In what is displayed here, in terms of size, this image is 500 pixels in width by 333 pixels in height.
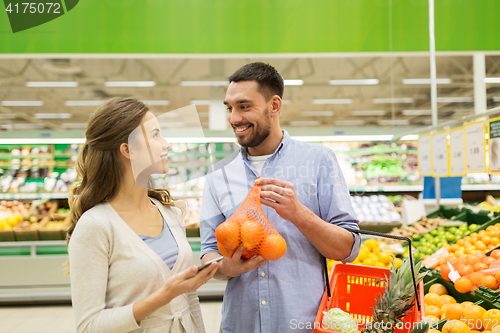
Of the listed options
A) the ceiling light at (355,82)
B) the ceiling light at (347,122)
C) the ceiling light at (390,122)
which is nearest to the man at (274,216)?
the ceiling light at (355,82)

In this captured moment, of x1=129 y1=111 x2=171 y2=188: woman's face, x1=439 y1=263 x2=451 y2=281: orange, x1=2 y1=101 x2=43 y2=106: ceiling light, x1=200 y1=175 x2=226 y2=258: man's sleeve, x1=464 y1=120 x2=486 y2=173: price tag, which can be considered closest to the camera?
x1=129 y1=111 x2=171 y2=188: woman's face

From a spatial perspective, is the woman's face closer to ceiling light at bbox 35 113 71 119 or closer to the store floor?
the store floor

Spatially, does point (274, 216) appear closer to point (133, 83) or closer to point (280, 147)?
point (280, 147)

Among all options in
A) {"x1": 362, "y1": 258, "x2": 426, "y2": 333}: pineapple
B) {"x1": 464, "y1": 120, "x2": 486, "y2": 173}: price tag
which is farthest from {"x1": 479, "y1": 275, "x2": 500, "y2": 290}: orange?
{"x1": 464, "y1": 120, "x2": 486, "y2": 173}: price tag

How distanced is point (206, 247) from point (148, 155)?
59 centimetres

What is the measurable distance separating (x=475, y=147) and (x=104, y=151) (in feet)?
10.1

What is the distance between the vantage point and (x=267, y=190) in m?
1.01

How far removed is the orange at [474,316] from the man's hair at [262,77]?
1590mm

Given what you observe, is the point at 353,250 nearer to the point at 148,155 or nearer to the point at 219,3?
the point at 148,155

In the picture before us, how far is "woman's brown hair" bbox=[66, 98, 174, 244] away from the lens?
95 cm

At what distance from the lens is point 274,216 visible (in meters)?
1.27

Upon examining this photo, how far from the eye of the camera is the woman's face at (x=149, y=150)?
2.73ft

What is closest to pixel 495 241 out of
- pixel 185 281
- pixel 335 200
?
pixel 335 200

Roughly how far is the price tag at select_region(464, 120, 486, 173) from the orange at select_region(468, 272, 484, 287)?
3.78 ft
